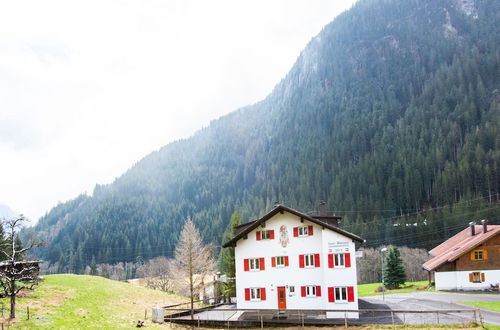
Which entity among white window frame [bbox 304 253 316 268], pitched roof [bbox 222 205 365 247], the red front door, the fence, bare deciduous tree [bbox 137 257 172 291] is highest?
pitched roof [bbox 222 205 365 247]

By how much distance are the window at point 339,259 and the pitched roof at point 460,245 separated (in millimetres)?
23724

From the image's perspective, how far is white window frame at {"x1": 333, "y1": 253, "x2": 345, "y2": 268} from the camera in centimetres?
4591

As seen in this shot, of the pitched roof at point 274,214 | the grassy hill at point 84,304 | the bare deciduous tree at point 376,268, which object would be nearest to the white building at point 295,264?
the pitched roof at point 274,214

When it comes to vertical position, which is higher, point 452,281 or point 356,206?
point 356,206

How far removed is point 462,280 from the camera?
61438 millimetres

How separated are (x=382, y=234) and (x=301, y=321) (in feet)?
316

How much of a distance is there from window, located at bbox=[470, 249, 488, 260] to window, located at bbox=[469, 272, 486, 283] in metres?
2.11

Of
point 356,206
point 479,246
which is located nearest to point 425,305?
point 479,246

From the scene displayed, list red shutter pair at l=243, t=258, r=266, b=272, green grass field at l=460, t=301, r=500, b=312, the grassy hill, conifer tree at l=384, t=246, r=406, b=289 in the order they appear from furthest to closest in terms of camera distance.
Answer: conifer tree at l=384, t=246, r=406, b=289 < red shutter pair at l=243, t=258, r=266, b=272 < green grass field at l=460, t=301, r=500, b=312 < the grassy hill

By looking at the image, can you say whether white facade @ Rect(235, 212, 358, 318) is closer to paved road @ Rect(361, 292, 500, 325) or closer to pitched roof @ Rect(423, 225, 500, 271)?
paved road @ Rect(361, 292, 500, 325)

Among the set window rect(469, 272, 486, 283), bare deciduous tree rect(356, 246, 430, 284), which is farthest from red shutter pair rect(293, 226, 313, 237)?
bare deciduous tree rect(356, 246, 430, 284)

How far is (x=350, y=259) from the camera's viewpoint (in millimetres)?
45562

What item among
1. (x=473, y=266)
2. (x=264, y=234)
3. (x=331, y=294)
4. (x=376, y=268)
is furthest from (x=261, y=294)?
(x=376, y=268)

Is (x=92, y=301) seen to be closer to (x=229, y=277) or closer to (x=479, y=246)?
(x=229, y=277)
